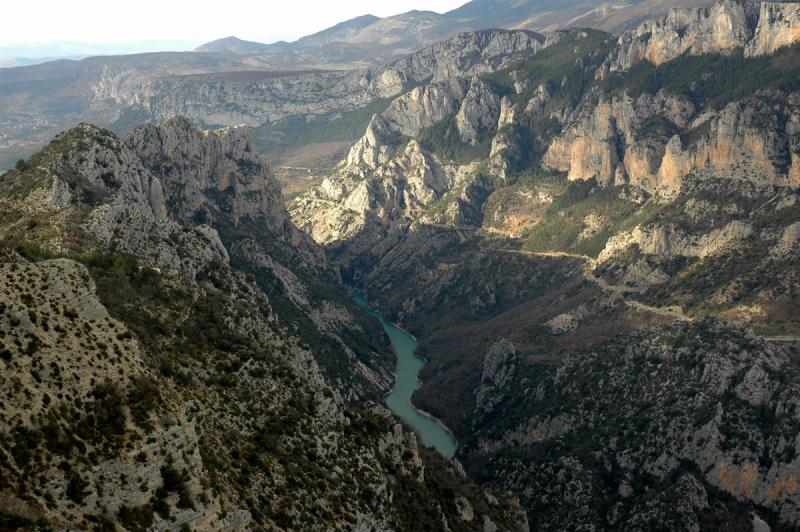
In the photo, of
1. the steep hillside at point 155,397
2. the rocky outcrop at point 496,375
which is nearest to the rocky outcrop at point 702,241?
the rocky outcrop at point 496,375

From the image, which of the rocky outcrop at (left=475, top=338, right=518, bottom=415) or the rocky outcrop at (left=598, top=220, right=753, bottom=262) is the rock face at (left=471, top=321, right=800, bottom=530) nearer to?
the rocky outcrop at (left=475, top=338, right=518, bottom=415)

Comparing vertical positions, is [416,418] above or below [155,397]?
below

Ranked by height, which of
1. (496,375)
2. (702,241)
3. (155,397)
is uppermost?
(155,397)

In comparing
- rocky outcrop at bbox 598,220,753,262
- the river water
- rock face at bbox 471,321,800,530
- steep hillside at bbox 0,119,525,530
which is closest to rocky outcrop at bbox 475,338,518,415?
the river water

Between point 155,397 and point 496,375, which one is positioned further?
point 496,375

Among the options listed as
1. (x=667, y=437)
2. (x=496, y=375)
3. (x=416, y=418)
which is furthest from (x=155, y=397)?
(x=496, y=375)

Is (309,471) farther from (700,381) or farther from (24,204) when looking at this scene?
(700,381)

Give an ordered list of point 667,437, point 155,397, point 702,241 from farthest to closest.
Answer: point 702,241
point 667,437
point 155,397

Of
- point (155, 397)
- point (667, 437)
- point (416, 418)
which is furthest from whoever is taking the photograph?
point (416, 418)

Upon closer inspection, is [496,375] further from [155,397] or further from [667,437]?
[155,397]
